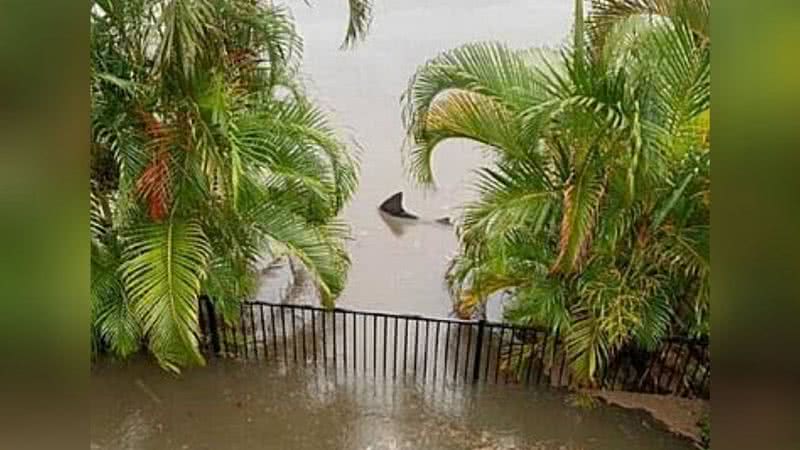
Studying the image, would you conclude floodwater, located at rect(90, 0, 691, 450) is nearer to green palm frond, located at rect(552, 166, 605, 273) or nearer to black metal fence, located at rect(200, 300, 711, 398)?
black metal fence, located at rect(200, 300, 711, 398)

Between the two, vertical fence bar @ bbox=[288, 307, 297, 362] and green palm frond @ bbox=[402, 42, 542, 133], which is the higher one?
green palm frond @ bbox=[402, 42, 542, 133]

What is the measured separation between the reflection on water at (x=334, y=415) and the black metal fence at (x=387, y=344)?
88 mm

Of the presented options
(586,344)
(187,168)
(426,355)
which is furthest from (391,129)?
(586,344)

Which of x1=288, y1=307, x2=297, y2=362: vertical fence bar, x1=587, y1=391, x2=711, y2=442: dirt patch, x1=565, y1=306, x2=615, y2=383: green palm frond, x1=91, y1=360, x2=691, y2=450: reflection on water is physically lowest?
x1=91, y1=360, x2=691, y2=450: reflection on water

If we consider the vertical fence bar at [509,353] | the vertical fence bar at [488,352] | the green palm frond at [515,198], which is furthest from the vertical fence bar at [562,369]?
the green palm frond at [515,198]

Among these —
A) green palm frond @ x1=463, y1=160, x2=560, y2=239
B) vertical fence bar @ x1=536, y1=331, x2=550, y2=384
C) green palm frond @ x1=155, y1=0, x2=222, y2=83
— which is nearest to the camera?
green palm frond @ x1=155, y1=0, x2=222, y2=83

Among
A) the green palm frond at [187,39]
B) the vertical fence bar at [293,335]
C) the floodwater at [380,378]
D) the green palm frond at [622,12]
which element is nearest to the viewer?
the green palm frond at [622,12]

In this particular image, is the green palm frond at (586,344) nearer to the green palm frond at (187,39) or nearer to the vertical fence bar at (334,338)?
the vertical fence bar at (334,338)

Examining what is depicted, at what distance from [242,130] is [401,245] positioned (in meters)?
1.09

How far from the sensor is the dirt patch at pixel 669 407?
130 inches

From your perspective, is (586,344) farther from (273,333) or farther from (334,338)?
(273,333)

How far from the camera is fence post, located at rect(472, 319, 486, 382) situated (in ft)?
12.6

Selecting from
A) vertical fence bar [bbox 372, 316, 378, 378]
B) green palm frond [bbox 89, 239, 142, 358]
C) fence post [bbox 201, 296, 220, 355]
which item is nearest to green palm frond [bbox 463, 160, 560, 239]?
vertical fence bar [bbox 372, 316, 378, 378]
